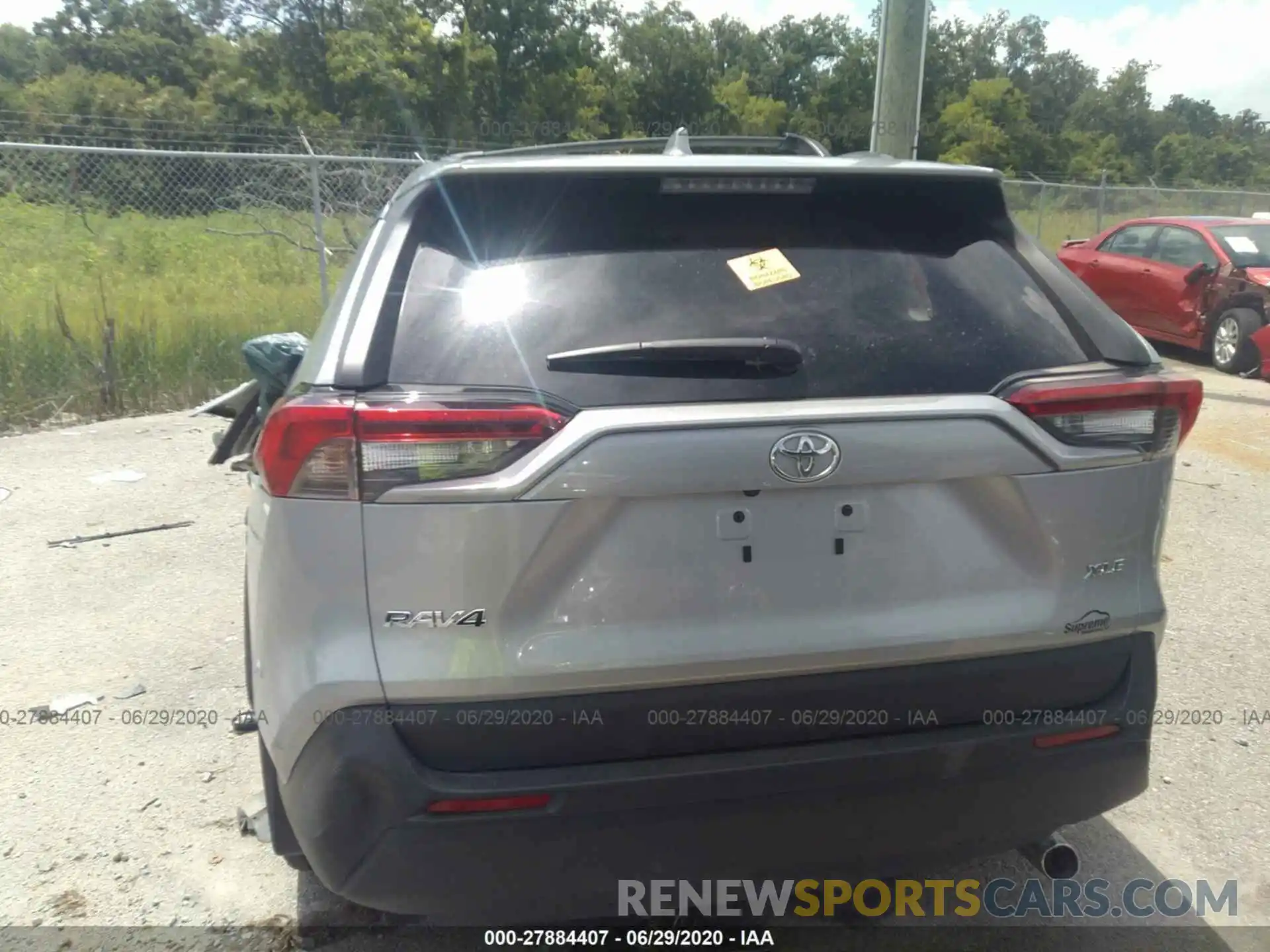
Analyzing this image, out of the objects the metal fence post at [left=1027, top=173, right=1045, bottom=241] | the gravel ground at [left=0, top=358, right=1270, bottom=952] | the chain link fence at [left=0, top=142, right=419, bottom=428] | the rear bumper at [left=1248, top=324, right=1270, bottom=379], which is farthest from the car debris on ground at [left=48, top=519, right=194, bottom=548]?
the metal fence post at [left=1027, top=173, right=1045, bottom=241]

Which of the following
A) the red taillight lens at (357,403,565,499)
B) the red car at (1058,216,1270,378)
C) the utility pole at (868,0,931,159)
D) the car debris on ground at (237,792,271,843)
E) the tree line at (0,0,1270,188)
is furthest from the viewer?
the tree line at (0,0,1270,188)

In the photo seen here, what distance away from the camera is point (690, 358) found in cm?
192

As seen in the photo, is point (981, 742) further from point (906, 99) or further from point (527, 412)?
point (906, 99)

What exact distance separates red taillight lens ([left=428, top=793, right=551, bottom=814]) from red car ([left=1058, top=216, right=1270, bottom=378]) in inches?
399

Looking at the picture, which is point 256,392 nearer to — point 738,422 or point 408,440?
point 408,440

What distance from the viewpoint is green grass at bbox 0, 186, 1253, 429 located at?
8.21 meters

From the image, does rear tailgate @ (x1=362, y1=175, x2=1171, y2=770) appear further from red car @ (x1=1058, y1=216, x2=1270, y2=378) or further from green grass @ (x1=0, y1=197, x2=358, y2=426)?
red car @ (x1=1058, y1=216, x2=1270, y2=378)

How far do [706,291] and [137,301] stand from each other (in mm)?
9292

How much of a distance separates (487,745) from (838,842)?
2.41 feet

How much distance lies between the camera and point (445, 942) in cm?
255

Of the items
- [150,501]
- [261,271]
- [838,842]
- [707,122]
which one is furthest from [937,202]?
[707,122]

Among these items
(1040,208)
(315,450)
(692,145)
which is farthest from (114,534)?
(1040,208)

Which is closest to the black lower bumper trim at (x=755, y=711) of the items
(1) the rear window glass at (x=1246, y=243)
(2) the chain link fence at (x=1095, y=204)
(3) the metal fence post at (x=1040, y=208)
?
(1) the rear window glass at (x=1246, y=243)

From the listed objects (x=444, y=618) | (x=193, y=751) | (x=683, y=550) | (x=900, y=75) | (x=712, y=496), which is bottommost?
(x=193, y=751)
